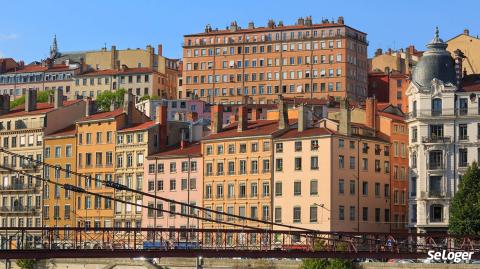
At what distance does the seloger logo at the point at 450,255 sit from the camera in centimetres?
6812

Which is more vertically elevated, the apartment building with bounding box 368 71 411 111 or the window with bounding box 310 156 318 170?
the apartment building with bounding box 368 71 411 111

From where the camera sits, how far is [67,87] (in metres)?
186

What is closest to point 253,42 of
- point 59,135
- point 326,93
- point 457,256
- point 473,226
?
point 326,93

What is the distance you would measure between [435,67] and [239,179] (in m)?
17.7

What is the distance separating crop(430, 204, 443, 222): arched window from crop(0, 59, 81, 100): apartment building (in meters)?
97.5

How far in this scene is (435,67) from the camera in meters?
97.6

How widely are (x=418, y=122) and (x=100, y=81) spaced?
91.4 meters

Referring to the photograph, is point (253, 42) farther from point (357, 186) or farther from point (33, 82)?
point (357, 186)

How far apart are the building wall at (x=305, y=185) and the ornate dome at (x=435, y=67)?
789 cm

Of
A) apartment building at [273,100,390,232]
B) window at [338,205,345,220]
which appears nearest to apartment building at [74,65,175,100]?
apartment building at [273,100,390,232]

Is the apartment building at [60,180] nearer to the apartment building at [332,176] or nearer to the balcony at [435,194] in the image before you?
the apartment building at [332,176]

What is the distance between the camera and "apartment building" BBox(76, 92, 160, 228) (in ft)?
365

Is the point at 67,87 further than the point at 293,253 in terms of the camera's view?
Yes

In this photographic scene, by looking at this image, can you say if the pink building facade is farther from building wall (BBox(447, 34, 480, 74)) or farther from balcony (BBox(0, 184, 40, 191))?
building wall (BBox(447, 34, 480, 74))
